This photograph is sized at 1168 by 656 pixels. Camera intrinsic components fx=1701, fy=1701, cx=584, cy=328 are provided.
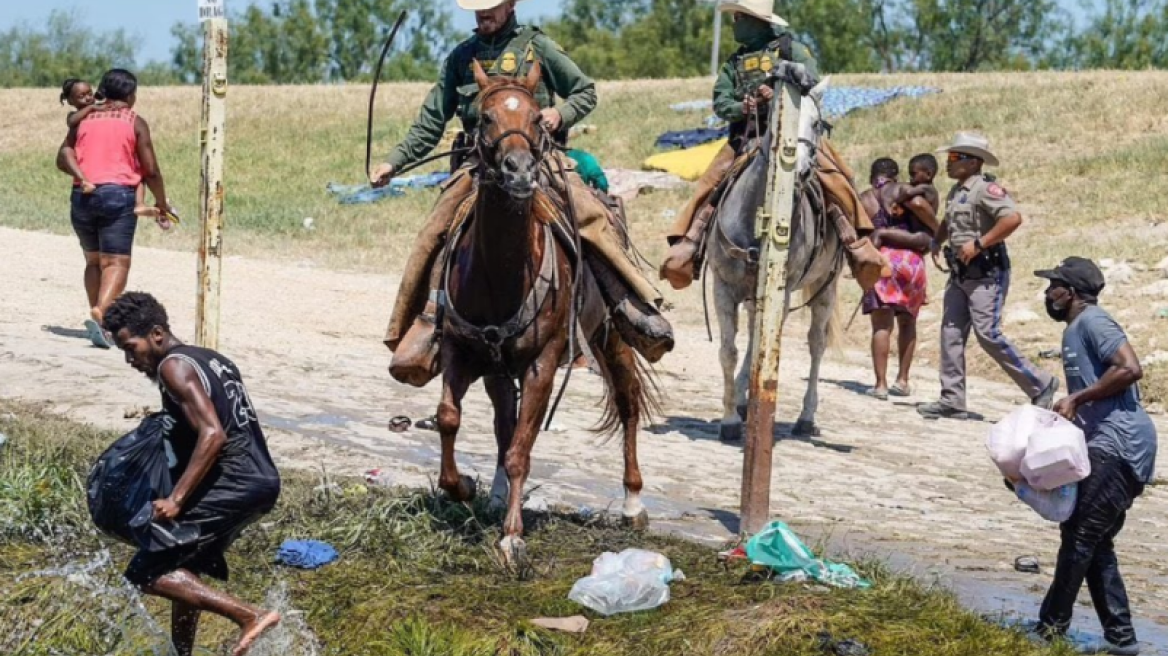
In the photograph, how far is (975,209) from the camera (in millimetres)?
13930

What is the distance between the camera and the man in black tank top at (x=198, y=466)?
6.51 m

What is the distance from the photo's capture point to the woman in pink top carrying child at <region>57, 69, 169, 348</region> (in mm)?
13492

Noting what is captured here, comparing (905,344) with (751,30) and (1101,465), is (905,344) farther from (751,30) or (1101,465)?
(1101,465)

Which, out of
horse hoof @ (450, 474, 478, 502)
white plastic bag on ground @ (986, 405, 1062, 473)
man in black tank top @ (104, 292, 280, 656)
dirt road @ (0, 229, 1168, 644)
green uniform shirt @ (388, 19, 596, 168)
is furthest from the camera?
dirt road @ (0, 229, 1168, 644)

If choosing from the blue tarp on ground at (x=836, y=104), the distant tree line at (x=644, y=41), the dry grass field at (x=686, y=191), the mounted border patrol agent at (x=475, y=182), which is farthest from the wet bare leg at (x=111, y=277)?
the distant tree line at (x=644, y=41)

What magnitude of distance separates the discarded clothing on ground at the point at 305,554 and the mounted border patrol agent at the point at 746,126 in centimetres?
498

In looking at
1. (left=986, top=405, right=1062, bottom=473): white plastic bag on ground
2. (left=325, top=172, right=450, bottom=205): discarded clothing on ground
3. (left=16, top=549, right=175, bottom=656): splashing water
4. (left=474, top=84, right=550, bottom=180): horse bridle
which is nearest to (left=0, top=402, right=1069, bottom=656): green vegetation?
(left=16, top=549, right=175, bottom=656): splashing water

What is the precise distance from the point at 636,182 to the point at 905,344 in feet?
42.6

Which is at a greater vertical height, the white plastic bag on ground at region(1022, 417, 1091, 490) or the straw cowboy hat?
the straw cowboy hat

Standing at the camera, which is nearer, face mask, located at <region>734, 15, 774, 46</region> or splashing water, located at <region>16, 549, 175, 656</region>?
splashing water, located at <region>16, 549, 175, 656</region>

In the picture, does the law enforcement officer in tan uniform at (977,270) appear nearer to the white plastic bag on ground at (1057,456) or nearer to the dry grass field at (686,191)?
the dry grass field at (686,191)

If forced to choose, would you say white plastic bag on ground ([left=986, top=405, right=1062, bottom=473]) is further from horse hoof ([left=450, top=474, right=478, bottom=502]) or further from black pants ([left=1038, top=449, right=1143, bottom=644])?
horse hoof ([left=450, top=474, right=478, bottom=502])

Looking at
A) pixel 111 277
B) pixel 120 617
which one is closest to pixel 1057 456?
pixel 120 617

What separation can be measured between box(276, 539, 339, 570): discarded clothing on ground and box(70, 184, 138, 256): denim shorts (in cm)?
606
